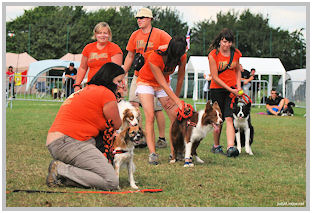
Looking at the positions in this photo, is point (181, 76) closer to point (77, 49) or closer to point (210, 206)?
point (210, 206)

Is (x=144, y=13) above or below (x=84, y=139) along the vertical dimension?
above

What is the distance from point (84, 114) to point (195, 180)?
157 centimetres

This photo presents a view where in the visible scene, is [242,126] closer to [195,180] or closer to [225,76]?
[225,76]

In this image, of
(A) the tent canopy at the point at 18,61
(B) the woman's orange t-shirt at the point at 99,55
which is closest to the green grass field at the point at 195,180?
(B) the woman's orange t-shirt at the point at 99,55

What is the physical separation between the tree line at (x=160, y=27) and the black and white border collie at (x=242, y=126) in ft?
103

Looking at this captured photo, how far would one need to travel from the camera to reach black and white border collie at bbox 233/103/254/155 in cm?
791

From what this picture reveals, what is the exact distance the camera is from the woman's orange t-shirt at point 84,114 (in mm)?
4738

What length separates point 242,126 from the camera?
816 centimetres

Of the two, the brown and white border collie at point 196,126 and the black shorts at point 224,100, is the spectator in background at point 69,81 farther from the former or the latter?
the brown and white border collie at point 196,126

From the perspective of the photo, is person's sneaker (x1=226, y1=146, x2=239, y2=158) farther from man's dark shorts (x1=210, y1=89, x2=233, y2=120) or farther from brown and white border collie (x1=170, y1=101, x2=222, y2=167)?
brown and white border collie (x1=170, y1=101, x2=222, y2=167)

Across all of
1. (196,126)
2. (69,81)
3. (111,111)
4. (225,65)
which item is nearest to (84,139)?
(111,111)

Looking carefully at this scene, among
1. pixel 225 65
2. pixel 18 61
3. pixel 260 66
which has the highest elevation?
pixel 18 61

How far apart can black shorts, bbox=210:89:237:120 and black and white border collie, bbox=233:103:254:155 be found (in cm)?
29

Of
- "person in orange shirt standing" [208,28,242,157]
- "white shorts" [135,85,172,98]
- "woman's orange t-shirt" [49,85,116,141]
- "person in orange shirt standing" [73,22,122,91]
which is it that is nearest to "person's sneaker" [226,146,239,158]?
"person in orange shirt standing" [208,28,242,157]
